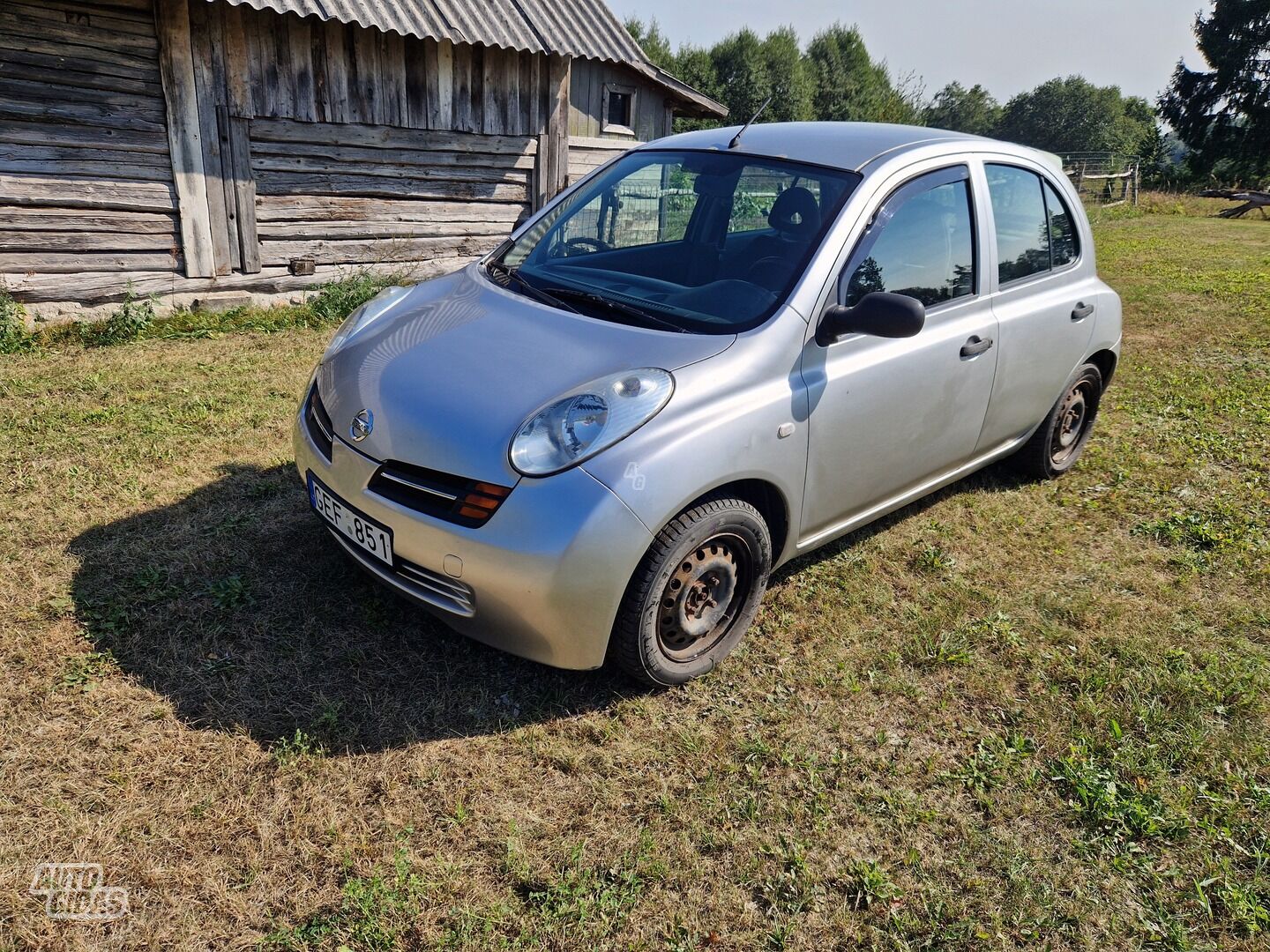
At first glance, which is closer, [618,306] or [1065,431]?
[618,306]

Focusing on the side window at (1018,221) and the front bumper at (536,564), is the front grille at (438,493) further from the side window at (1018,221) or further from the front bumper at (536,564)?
the side window at (1018,221)

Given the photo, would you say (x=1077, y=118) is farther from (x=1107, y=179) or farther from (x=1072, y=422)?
(x=1072, y=422)

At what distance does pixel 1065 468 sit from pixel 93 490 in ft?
17.4

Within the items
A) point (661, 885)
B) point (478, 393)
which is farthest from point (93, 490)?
point (661, 885)

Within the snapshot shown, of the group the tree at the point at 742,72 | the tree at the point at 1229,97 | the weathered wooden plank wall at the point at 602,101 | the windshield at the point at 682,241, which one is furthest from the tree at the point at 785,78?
the windshield at the point at 682,241

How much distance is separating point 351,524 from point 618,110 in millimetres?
15213

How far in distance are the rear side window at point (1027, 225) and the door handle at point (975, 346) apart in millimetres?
353

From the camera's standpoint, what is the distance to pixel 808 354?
314 centimetres

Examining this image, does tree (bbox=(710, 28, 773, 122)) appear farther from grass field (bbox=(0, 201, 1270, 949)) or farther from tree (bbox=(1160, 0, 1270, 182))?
grass field (bbox=(0, 201, 1270, 949))

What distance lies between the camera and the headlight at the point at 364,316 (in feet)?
11.7

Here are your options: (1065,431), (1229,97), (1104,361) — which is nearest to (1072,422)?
(1065,431)

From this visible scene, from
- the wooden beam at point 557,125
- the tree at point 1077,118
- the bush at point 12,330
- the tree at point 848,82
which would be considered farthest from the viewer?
the tree at point 1077,118

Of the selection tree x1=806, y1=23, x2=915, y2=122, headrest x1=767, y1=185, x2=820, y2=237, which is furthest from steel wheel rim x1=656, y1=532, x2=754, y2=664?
tree x1=806, y1=23, x2=915, y2=122

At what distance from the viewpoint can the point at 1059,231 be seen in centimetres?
438
